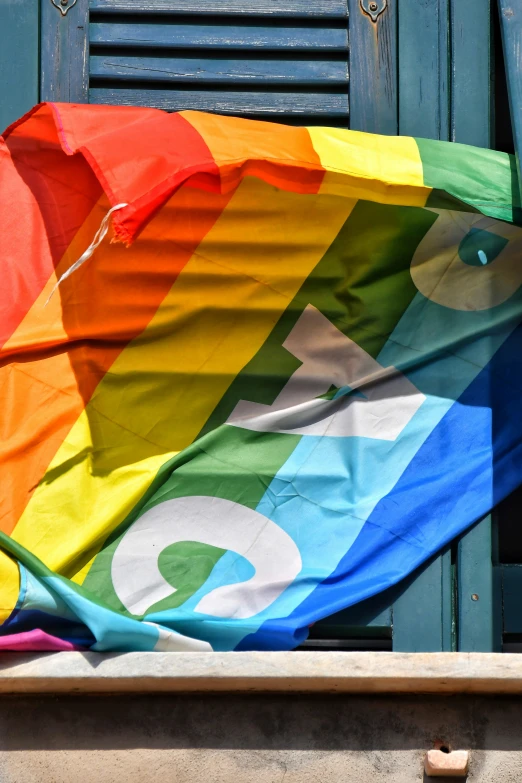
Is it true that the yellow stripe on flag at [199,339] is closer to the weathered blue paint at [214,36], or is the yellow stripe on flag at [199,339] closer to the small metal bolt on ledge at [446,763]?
the weathered blue paint at [214,36]

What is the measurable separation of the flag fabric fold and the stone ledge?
0.31 feet

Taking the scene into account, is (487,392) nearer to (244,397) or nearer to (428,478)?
(428,478)

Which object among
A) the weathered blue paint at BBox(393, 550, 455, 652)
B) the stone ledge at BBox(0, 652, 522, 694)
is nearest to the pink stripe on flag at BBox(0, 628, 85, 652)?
the stone ledge at BBox(0, 652, 522, 694)

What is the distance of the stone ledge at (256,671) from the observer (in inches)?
86.9

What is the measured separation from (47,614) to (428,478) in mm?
935

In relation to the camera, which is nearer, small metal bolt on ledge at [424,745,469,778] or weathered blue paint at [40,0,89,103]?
small metal bolt on ledge at [424,745,469,778]

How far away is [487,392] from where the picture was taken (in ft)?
8.46

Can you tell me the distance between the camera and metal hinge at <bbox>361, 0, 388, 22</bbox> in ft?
9.03

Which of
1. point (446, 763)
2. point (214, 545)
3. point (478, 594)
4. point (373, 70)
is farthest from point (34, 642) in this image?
point (373, 70)

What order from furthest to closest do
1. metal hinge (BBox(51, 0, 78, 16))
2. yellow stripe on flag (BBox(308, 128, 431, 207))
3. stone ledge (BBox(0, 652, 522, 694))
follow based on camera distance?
metal hinge (BBox(51, 0, 78, 16))
yellow stripe on flag (BBox(308, 128, 431, 207))
stone ledge (BBox(0, 652, 522, 694))

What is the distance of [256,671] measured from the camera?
7.25 feet

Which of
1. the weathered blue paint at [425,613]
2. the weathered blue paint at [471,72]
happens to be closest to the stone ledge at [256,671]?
the weathered blue paint at [425,613]

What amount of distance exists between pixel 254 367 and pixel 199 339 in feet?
0.49

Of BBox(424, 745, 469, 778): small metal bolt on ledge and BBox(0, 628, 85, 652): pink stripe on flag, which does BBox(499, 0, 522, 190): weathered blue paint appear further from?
BBox(0, 628, 85, 652): pink stripe on flag
